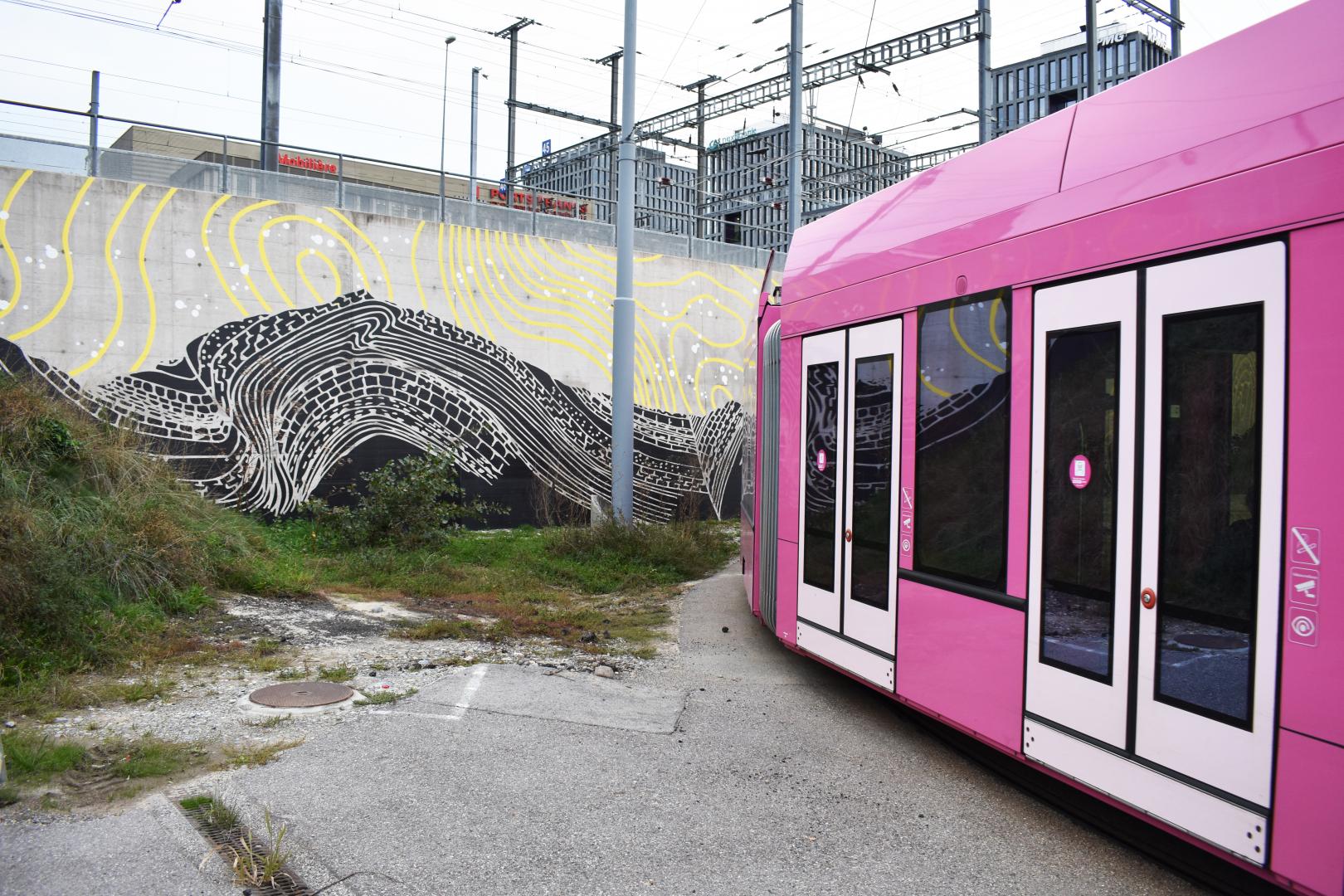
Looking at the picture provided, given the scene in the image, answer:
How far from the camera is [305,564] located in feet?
37.7

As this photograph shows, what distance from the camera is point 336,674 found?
275 inches

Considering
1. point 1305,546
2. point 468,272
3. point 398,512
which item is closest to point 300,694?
point 1305,546

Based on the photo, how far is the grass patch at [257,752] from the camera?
5172mm

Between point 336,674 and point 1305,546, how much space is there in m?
5.81

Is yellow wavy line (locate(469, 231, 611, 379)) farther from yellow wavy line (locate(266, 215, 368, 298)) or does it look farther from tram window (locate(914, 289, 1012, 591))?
tram window (locate(914, 289, 1012, 591))

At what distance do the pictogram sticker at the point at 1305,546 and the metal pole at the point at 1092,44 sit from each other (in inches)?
690

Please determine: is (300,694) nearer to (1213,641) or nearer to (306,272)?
(1213,641)

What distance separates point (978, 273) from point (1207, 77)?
1319 millimetres

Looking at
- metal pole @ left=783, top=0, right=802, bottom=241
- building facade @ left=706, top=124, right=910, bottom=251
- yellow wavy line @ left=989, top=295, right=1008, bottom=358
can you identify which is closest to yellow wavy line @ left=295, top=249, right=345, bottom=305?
building facade @ left=706, top=124, right=910, bottom=251

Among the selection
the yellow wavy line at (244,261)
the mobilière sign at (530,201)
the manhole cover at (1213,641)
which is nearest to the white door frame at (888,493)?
the manhole cover at (1213,641)

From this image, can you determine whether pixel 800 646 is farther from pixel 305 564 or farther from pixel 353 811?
pixel 305 564

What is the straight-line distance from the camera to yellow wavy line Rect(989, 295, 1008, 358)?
471 cm

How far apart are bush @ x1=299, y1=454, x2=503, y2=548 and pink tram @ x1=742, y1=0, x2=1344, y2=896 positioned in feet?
25.9

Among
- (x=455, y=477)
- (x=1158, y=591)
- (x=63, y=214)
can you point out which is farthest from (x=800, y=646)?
(x=63, y=214)
